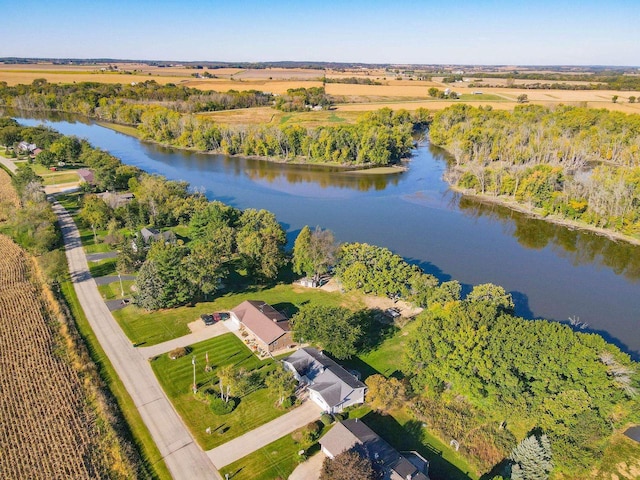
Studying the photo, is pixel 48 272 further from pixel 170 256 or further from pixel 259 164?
pixel 259 164

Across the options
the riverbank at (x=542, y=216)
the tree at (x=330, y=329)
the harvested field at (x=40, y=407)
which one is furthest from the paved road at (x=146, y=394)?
the riverbank at (x=542, y=216)

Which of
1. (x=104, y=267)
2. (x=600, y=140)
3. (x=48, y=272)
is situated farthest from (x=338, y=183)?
(x=600, y=140)

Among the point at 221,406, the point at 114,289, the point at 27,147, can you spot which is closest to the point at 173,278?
the point at 114,289

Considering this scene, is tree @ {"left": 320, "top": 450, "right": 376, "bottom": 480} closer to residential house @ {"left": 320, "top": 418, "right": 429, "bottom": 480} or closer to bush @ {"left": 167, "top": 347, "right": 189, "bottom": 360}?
residential house @ {"left": 320, "top": 418, "right": 429, "bottom": 480}

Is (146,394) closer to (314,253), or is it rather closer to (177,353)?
(177,353)

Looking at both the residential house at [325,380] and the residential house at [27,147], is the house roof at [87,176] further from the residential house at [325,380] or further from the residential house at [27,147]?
the residential house at [325,380]

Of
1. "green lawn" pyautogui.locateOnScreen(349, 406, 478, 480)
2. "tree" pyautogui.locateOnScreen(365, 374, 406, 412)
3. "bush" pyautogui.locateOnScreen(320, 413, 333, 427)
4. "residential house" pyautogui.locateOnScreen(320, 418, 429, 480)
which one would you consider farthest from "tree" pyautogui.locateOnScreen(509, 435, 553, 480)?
"bush" pyautogui.locateOnScreen(320, 413, 333, 427)
